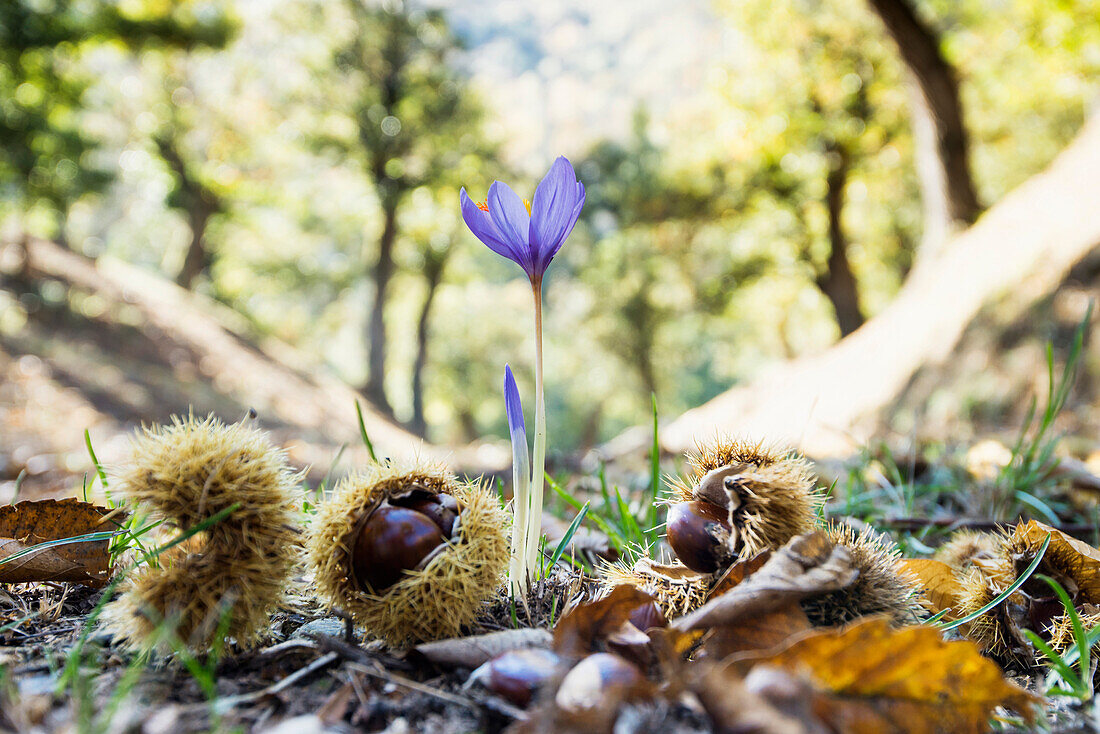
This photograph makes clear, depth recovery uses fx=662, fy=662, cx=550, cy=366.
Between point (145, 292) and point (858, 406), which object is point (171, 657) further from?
point (145, 292)

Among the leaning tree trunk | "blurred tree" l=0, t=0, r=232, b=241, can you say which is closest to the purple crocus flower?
the leaning tree trunk

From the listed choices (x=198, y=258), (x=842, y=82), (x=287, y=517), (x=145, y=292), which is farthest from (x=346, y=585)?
(x=198, y=258)

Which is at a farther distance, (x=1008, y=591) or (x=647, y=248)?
(x=647, y=248)

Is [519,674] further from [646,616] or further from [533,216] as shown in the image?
[533,216]

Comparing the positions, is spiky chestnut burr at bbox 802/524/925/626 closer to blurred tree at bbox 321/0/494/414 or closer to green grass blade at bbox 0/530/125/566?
green grass blade at bbox 0/530/125/566

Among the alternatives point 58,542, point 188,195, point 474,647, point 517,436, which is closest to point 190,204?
point 188,195
